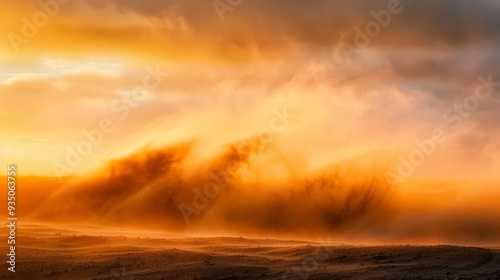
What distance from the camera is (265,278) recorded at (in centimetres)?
2278

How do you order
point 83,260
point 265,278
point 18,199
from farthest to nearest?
point 18,199, point 83,260, point 265,278

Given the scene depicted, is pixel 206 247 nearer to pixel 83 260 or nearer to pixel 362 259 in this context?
pixel 83 260

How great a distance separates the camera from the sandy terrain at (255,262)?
22.6m

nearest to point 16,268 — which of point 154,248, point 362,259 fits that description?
point 154,248

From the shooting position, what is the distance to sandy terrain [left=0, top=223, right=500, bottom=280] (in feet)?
74.2

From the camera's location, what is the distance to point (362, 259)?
993 inches

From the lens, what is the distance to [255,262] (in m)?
25.5

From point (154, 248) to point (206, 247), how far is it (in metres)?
2.62

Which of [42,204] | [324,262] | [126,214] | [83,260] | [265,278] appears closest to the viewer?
[265,278]

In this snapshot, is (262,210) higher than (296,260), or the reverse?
(262,210)

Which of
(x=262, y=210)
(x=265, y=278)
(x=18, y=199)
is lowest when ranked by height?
(x=265, y=278)

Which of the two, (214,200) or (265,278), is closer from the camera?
(265,278)

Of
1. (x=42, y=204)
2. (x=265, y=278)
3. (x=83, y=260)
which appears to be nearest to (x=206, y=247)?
(x=83, y=260)

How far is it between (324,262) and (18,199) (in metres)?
58.8
